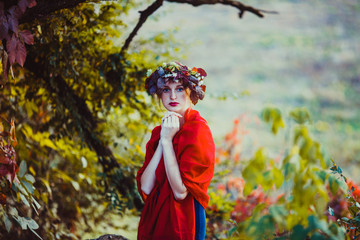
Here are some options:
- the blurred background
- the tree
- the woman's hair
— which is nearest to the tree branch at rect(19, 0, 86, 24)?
the tree

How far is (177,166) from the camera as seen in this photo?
1964mm

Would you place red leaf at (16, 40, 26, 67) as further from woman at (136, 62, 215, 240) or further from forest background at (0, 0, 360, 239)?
woman at (136, 62, 215, 240)

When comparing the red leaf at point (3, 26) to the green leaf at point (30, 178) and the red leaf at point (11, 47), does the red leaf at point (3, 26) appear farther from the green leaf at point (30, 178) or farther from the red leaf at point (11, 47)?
the green leaf at point (30, 178)

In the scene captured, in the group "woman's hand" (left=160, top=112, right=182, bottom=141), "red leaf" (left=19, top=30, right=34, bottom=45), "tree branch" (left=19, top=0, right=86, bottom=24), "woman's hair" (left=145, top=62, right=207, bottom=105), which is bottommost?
"woman's hand" (left=160, top=112, right=182, bottom=141)

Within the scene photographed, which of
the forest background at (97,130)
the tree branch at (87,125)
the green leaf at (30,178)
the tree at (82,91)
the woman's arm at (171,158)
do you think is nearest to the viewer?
the forest background at (97,130)

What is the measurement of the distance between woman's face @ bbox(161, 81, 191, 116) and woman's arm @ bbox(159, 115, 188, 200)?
8 cm

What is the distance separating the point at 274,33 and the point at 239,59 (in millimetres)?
2189

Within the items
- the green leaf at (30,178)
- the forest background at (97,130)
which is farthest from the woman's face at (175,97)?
the green leaf at (30,178)

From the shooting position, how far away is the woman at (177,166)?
1.95 m

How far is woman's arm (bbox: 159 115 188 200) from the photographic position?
1938mm

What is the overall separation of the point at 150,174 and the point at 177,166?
18cm

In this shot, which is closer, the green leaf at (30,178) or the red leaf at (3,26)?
the red leaf at (3,26)

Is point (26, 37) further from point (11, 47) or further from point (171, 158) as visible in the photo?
point (171, 158)

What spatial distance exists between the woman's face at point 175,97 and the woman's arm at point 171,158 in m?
0.08
